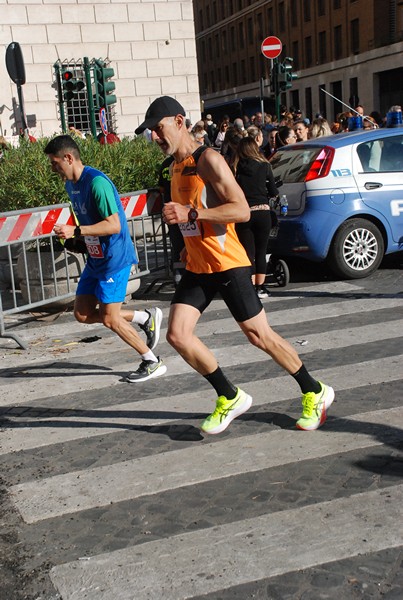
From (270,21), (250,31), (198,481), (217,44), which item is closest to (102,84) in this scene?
(198,481)

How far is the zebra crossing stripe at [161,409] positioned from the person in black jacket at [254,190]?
9.06 feet

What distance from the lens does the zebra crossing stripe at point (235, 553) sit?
3420 millimetres

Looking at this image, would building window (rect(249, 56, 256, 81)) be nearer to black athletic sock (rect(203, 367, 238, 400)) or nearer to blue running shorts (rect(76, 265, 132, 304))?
blue running shorts (rect(76, 265, 132, 304))

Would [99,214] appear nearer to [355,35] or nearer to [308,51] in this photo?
[355,35]

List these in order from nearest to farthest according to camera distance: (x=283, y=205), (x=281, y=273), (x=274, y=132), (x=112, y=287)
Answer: (x=112, y=287), (x=283, y=205), (x=281, y=273), (x=274, y=132)

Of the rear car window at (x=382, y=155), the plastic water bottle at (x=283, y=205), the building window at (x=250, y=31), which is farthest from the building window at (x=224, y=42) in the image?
the plastic water bottle at (x=283, y=205)

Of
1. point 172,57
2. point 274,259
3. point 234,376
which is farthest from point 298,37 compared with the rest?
point 234,376

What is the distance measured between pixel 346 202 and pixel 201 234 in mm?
5068

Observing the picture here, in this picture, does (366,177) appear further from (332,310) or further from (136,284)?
(136,284)

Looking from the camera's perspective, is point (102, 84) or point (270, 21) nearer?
point (102, 84)

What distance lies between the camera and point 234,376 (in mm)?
6340

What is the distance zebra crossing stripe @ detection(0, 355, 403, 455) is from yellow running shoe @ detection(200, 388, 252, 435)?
439mm

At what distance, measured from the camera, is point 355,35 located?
54.9 metres

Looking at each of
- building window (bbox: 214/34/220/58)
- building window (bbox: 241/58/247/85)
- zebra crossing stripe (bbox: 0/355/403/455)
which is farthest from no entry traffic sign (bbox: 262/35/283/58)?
building window (bbox: 214/34/220/58)
